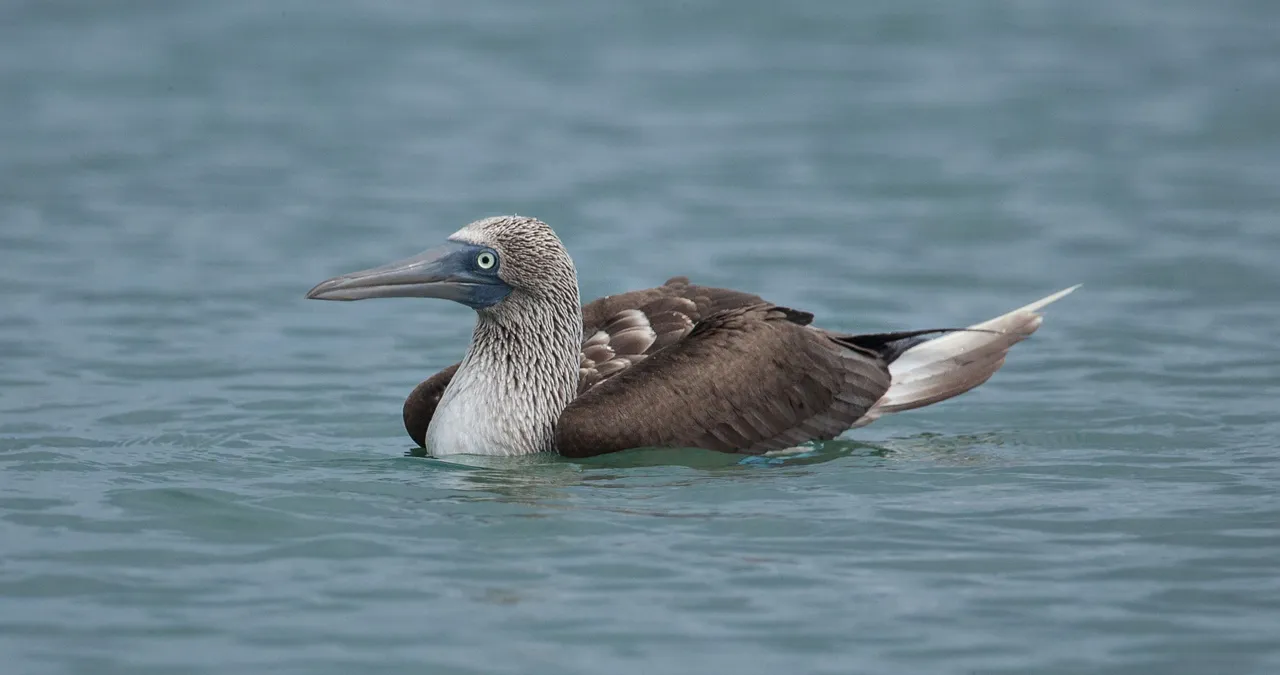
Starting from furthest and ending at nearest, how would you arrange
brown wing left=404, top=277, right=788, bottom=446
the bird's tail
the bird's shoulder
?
1. the bird's tail
2. brown wing left=404, top=277, right=788, bottom=446
3. the bird's shoulder

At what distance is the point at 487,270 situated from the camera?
10688 millimetres

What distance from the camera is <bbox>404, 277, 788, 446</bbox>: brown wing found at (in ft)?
36.2

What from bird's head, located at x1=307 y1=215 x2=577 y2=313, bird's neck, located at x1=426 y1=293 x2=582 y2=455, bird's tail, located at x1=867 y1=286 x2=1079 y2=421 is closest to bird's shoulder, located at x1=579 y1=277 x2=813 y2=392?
bird's neck, located at x1=426 y1=293 x2=582 y2=455

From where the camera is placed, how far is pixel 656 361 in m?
10.4

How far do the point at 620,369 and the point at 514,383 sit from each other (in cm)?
66

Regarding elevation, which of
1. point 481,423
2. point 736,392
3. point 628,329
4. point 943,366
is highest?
point 628,329

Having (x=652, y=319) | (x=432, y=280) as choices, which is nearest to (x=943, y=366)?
(x=652, y=319)

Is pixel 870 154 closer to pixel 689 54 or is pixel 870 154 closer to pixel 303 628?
pixel 689 54

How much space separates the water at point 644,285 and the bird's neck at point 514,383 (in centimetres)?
24

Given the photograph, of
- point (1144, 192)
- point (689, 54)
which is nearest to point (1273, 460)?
point (1144, 192)

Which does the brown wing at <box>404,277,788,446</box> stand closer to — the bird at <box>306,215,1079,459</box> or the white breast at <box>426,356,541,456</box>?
the bird at <box>306,215,1079,459</box>

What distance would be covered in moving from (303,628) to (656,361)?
3.25m

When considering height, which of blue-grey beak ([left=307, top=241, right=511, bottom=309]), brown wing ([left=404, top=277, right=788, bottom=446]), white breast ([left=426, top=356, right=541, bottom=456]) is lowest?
white breast ([left=426, top=356, right=541, bottom=456])

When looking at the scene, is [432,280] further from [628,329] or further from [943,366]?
[943,366]
